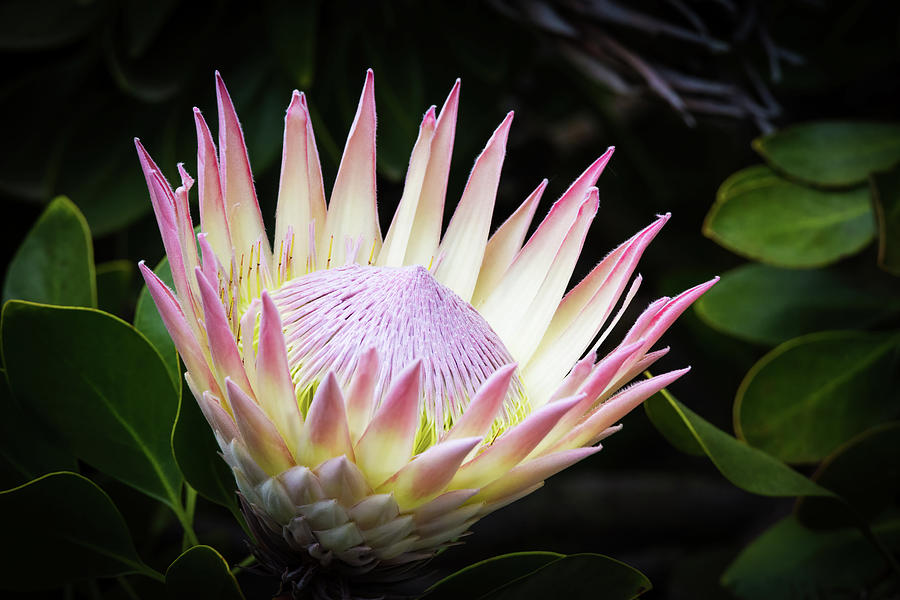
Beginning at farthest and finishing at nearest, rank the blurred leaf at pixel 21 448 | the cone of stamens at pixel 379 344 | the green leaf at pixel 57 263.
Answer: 1. the green leaf at pixel 57 263
2. the blurred leaf at pixel 21 448
3. the cone of stamens at pixel 379 344

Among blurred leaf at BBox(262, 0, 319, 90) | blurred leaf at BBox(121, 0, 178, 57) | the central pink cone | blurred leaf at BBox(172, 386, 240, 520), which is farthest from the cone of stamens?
blurred leaf at BBox(121, 0, 178, 57)

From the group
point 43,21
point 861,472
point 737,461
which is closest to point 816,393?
point 861,472

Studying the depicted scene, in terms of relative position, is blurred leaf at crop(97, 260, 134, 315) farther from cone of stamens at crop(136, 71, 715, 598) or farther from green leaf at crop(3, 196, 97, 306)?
cone of stamens at crop(136, 71, 715, 598)

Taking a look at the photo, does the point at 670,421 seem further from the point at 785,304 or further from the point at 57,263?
the point at 57,263

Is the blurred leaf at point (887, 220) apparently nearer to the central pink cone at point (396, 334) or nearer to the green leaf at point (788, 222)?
the green leaf at point (788, 222)

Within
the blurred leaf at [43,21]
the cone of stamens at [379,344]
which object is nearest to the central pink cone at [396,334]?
the cone of stamens at [379,344]
